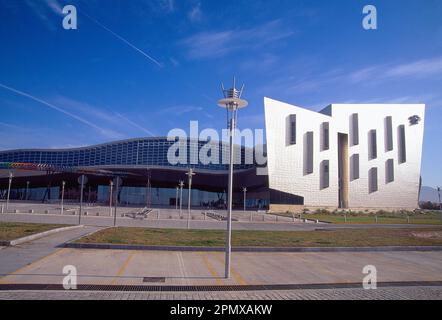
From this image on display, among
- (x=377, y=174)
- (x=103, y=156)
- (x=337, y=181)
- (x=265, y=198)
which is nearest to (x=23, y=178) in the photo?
(x=103, y=156)

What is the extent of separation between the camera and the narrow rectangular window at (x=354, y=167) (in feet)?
260

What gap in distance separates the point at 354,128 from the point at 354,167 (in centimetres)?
877

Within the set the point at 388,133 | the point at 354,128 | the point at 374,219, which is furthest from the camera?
the point at 388,133

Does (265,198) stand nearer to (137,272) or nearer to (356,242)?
(356,242)

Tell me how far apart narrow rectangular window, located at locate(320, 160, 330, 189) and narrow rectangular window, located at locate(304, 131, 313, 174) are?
313 centimetres

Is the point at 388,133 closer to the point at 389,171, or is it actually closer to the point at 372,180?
the point at 389,171

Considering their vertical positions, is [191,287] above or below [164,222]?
below

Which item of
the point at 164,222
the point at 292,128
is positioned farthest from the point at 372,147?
the point at 164,222

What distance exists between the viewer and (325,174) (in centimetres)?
7606

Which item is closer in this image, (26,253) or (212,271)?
(212,271)

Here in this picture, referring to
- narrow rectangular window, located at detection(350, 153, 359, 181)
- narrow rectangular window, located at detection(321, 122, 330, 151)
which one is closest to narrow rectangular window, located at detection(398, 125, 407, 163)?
narrow rectangular window, located at detection(350, 153, 359, 181)

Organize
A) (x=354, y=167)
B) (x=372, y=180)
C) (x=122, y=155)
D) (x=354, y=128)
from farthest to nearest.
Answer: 1. (x=122, y=155)
2. (x=372, y=180)
3. (x=354, y=167)
4. (x=354, y=128)

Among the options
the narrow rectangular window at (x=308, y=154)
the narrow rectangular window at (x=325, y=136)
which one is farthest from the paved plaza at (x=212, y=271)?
the narrow rectangular window at (x=325, y=136)

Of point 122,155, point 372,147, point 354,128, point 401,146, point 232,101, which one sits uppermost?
point 354,128
